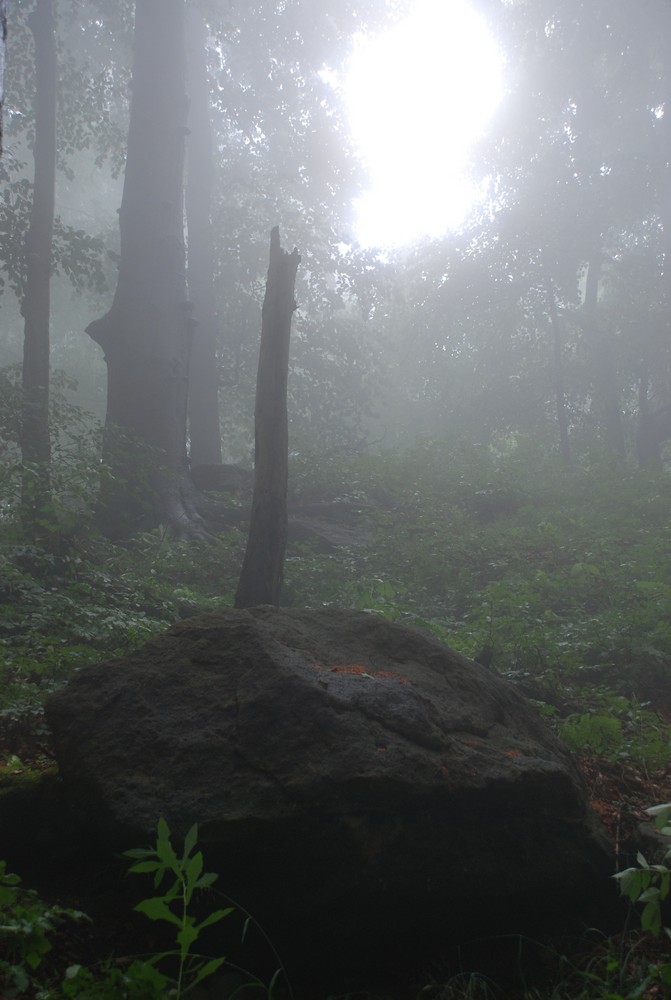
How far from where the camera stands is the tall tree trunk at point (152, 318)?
1049cm

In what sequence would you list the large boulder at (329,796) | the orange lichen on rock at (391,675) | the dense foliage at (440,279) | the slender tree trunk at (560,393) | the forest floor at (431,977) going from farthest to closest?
the slender tree trunk at (560,393) < the dense foliage at (440,279) < the orange lichen on rock at (391,675) < the large boulder at (329,796) < the forest floor at (431,977)

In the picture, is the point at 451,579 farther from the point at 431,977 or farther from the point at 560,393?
the point at 560,393

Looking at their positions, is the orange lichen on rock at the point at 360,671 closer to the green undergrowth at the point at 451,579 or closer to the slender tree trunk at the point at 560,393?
the green undergrowth at the point at 451,579

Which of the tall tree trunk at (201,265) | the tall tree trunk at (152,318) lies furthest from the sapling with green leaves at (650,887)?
the tall tree trunk at (201,265)

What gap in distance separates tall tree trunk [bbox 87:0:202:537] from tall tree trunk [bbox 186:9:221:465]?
2569 mm

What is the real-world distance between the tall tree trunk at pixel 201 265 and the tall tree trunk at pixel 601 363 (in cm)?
976

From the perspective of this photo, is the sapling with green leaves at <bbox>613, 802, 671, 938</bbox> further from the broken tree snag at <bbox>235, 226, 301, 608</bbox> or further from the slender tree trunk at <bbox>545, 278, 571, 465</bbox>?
the slender tree trunk at <bbox>545, 278, 571, 465</bbox>

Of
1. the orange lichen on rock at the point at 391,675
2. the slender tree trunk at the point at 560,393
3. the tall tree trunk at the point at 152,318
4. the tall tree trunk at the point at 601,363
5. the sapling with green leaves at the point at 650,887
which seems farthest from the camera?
the tall tree trunk at the point at 601,363

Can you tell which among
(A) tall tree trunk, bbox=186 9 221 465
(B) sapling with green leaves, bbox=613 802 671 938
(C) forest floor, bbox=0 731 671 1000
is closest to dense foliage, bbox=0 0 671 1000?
(A) tall tree trunk, bbox=186 9 221 465

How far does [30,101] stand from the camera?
57.7 feet

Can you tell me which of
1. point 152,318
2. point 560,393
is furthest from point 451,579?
point 560,393

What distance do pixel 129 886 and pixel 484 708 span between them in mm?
1820

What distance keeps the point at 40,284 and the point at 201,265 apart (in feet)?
27.0

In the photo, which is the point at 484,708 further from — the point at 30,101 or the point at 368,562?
the point at 30,101
